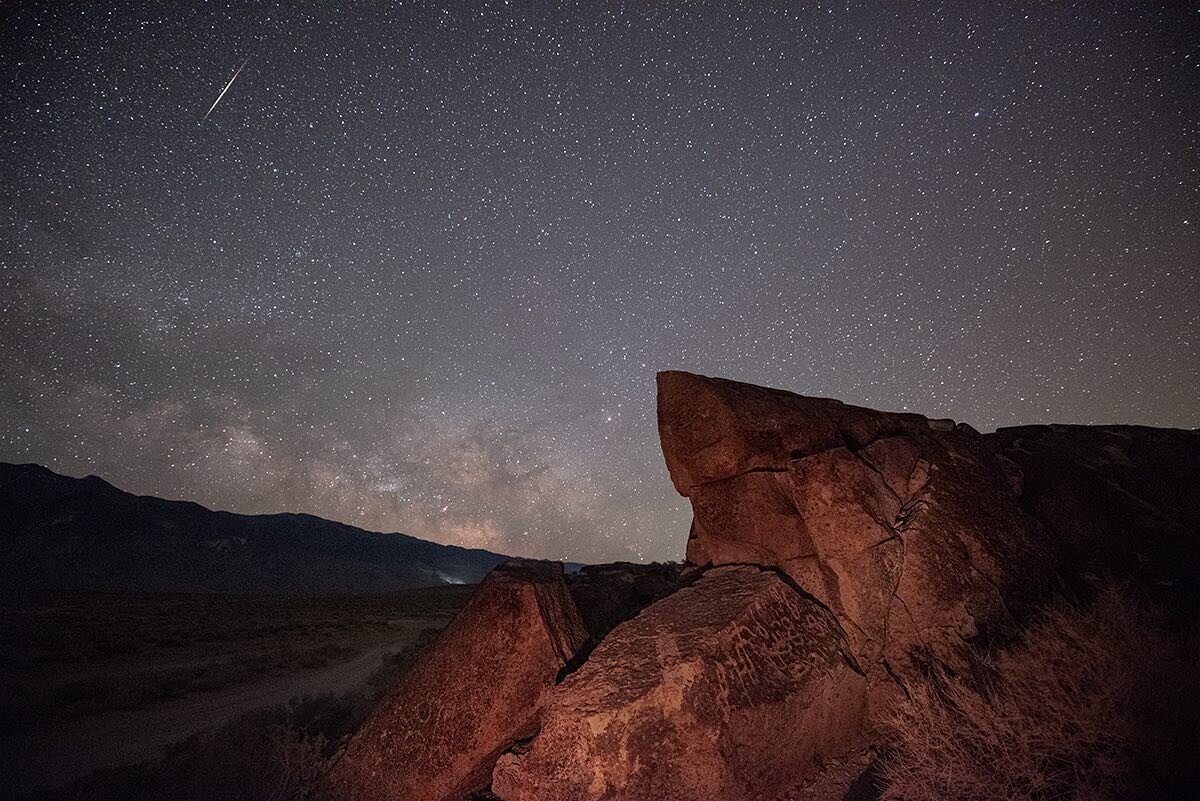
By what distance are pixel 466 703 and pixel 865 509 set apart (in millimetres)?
4912

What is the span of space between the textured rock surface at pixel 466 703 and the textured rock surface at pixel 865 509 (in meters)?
2.57

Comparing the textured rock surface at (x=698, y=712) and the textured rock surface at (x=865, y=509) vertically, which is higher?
the textured rock surface at (x=865, y=509)

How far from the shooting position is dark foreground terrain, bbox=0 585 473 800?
6.35 meters

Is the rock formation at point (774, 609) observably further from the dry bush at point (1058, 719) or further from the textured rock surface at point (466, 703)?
the dry bush at point (1058, 719)

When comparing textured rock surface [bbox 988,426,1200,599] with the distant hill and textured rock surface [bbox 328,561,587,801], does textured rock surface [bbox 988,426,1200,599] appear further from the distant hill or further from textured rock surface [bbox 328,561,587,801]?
the distant hill

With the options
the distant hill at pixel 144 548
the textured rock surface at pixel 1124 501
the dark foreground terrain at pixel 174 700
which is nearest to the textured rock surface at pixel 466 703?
the dark foreground terrain at pixel 174 700

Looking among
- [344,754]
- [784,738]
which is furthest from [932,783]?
[344,754]

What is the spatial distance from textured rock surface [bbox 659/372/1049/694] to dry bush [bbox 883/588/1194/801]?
0.69m

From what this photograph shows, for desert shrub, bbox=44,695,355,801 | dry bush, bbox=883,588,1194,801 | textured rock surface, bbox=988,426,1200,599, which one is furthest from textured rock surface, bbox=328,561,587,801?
textured rock surface, bbox=988,426,1200,599

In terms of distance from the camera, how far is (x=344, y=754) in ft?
17.4

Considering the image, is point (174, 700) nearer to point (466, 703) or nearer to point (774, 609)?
point (466, 703)

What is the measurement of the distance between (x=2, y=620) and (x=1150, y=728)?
3842 cm

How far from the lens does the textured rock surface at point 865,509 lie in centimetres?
530

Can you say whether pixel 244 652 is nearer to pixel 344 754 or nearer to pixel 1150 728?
pixel 344 754
